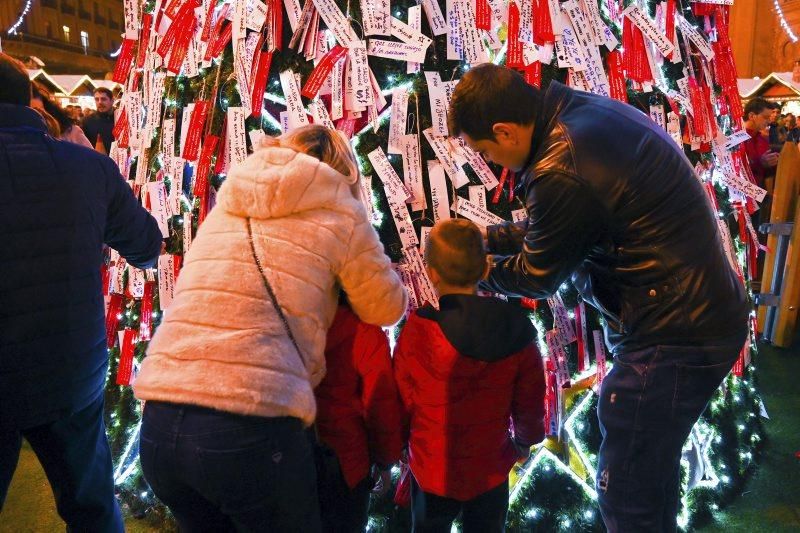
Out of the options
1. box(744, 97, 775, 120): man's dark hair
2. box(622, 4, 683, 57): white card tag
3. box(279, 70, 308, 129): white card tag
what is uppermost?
box(622, 4, 683, 57): white card tag

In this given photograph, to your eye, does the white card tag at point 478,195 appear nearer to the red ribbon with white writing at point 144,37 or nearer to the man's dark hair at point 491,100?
the man's dark hair at point 491,100

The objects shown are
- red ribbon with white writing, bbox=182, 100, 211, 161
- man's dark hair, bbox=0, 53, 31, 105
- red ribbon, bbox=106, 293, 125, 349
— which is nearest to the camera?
man's dark hair, bbox=0, 53, 31, 105

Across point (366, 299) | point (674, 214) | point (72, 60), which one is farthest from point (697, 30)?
point (72, 60)

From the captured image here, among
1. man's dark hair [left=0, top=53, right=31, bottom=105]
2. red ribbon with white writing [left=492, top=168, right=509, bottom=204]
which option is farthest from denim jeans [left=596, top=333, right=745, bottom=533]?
man's dark hair [left=0, top=53, right=31, bottom=105]

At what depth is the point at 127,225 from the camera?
7.84 feet

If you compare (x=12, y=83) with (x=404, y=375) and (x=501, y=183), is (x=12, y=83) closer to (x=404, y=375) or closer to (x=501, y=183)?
(x=404, y=375)

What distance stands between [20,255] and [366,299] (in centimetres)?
119

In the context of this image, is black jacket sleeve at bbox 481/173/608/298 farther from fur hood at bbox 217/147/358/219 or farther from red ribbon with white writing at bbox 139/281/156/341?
red ribbon with white writing at bbox 139/281/156/341

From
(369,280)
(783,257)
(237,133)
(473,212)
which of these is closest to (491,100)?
(369,280)

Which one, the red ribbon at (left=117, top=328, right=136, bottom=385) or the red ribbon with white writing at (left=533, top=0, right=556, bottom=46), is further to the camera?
the red ribbon at (left=117, top=328, right=136, bottom=385)

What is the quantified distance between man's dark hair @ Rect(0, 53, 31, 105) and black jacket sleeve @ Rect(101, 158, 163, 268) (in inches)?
13.2

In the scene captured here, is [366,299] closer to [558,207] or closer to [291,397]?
[291,397]

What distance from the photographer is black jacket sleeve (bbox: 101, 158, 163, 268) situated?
2.28 m

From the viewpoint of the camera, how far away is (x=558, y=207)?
1.78 m
